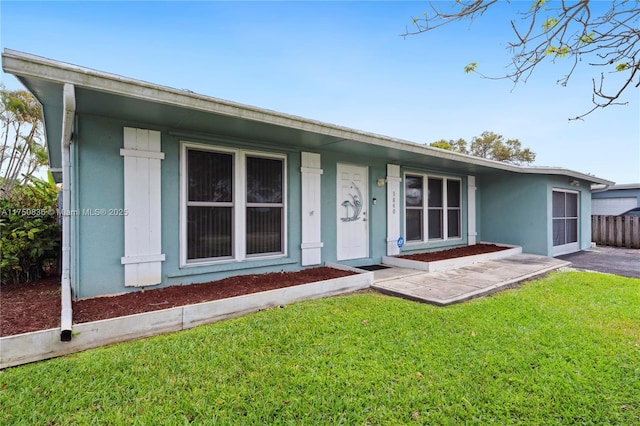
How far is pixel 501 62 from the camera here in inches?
112

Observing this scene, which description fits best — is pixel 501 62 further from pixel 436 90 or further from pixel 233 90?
pixel 233 90

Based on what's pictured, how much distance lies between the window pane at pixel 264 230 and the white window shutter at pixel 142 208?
1375 millimetres

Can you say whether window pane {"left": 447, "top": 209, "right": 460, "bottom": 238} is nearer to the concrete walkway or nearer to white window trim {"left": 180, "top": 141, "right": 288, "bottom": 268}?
the concrete walkway

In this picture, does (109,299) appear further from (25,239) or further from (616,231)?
(616,231)

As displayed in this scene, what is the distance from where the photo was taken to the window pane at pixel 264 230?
198 inches

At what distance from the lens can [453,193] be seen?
27.8 ft

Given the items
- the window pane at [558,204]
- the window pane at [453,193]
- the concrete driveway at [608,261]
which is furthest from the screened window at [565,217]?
the window pane at [453,193]

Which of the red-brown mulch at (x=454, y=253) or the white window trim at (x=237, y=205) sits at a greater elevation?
the white window trim at (x=237, y=205)

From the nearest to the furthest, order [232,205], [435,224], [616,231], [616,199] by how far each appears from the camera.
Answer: [232,205] → [435,224] → [616,231] → [616,199]

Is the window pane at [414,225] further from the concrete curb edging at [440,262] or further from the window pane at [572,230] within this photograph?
the window pane at [572,230]

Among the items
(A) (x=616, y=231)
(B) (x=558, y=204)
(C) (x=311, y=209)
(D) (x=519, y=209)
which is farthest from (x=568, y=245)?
(C) (x=311, y=209)

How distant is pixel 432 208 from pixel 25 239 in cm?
816

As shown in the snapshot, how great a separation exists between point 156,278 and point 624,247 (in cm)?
1460

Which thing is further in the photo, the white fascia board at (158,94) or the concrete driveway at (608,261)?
the concrete driveway at (608,261)
